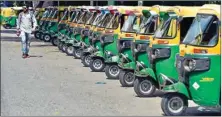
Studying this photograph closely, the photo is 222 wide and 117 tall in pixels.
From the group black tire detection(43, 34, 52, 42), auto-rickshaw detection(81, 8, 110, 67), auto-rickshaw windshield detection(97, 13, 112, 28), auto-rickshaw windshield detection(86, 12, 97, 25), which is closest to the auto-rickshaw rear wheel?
black tire detection(43, 34, 52, 42)

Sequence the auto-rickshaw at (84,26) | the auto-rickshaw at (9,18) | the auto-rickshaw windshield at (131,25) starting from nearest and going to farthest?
the auto-rickshaw windshield at (131,25), the auto-rickshaw at (84,26), the auto-rickshaw at (9,18)

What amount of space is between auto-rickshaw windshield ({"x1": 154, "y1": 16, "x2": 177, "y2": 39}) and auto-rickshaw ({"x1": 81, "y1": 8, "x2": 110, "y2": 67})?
4501 millimetres

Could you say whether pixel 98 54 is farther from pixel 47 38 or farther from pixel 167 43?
pixel 47 38

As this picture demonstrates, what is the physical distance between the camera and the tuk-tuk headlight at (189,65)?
8.25 metres

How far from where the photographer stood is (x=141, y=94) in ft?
35.0

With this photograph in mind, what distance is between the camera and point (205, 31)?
8.39 m

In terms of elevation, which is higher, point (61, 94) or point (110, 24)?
point (110, 24)

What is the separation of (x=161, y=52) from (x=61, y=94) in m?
2.47

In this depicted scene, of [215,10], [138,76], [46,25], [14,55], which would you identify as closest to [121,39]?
[138,76]

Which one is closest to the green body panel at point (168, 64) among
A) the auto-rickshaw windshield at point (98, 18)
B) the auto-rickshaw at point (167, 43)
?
the auto-rickshaw at point (167, 43)

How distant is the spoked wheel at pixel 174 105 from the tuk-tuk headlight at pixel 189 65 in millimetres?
536

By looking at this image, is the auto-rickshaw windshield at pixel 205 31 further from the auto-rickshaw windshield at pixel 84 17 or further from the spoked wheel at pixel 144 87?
the auto-rickshaw windshield at pixel 84 17

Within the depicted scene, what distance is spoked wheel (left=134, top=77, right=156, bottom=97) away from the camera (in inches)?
414

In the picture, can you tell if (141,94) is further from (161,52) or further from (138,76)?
(161,52)
